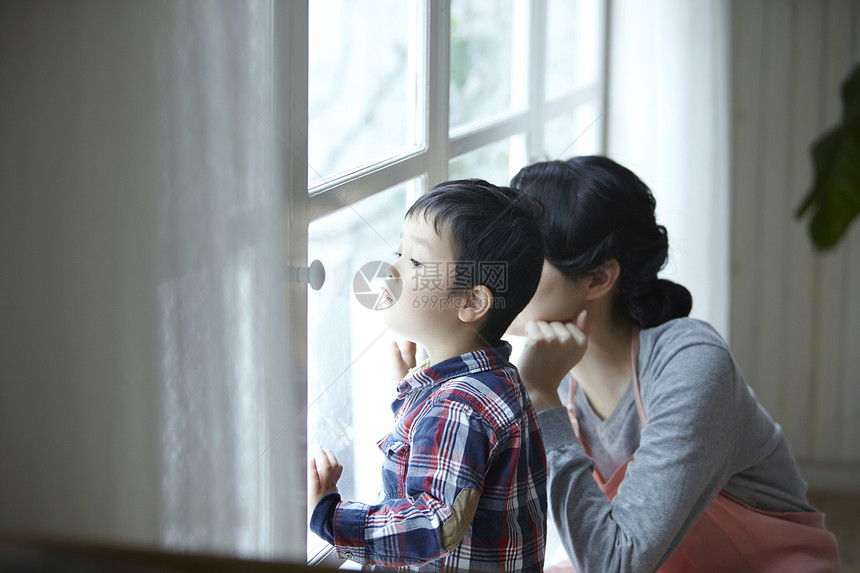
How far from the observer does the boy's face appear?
0.48 meters

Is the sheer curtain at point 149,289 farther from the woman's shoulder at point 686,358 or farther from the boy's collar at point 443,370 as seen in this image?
the woman's shoulder at point 686,358

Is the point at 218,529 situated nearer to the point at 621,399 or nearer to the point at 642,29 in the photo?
the point at 621,399

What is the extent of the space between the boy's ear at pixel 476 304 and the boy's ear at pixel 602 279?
0.58ft

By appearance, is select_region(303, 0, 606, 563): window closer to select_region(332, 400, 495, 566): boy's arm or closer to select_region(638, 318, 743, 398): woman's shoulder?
select_region(332, 400, 495, 566): boy's arm

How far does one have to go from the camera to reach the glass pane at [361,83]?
491mm

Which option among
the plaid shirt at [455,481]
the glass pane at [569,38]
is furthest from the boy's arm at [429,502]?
the glass pane at [569,38]

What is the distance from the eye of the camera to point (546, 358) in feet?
1.98

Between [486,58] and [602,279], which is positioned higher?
[486,58]

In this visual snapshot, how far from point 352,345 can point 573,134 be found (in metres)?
0.29

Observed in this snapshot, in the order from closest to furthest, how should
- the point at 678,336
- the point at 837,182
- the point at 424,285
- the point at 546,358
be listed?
the point at 837,182
the point at 424,285
the point at 546,358
the point at 678,336

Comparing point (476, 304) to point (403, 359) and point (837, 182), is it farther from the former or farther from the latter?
point (837, 182)

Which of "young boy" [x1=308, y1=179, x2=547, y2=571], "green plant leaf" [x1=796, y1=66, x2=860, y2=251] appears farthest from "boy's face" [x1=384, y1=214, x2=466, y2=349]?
"green plant leaf" [x1=796, y1=66, x2=860, y2=251]

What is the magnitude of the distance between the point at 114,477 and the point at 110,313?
0.11m

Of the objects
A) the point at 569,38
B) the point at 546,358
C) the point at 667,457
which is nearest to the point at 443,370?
the point at 546,358
